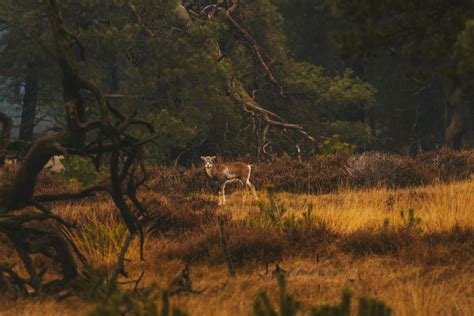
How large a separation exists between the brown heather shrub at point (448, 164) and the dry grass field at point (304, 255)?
5710 mm

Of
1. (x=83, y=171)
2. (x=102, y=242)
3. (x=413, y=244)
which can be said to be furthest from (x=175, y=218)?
(x=83, y=171)

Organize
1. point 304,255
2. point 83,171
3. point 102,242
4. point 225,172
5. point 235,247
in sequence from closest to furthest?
1. point 235,247
2. point 304,255
3. point 102,242
4. point 225,172
5. point 83,171

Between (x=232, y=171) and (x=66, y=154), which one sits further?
(x=232, y=171)

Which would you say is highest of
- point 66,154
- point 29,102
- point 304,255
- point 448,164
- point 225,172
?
point 29,102

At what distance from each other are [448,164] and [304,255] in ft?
34.1

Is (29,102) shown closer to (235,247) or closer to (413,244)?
(235,247)

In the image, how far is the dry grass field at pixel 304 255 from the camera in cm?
630

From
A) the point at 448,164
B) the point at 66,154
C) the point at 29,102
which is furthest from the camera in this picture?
the point at 29,102

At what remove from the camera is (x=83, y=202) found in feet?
46.0

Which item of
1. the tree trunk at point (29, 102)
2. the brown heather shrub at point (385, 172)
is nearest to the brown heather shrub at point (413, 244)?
the brown heather shrub at point (385, 172)

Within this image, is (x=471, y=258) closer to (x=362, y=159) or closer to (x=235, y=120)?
(x=362, y=159)

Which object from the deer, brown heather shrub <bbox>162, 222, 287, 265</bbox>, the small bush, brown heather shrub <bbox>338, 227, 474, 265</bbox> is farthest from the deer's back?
brown heather shrub <bbox>338, 227, 474, 265</bbox>

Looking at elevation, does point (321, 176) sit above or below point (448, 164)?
below

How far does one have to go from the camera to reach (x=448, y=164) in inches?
703
